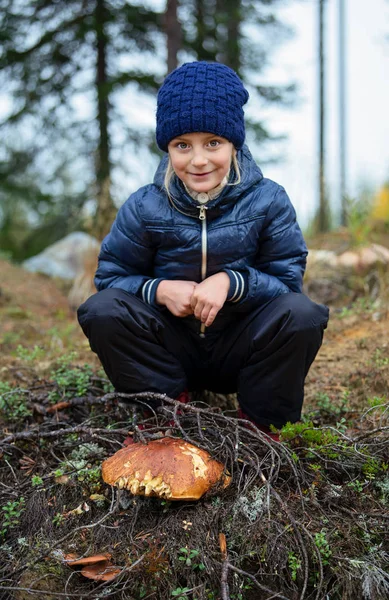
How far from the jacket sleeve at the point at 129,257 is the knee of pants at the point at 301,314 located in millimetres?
632

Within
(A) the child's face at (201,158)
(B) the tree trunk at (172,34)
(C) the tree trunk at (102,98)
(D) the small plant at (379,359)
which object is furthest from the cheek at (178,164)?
(C) the tree trunk at (102,98)

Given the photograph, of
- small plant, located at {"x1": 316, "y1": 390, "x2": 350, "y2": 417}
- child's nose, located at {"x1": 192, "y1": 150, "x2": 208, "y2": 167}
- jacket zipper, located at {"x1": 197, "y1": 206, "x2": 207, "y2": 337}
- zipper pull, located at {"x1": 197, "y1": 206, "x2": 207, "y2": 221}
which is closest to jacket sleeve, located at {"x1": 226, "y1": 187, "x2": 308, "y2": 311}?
jacket zipper, located at {"x1": 197, "y1": 206, "x2": 207, "y2": 337}

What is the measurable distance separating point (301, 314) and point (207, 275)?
511mm

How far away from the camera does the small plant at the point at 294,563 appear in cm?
198

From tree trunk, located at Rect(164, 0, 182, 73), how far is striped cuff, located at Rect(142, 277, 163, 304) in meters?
4.69

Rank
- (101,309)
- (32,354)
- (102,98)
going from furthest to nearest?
(102,98), (32,354), (101,309)

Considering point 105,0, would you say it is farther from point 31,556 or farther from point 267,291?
point 31,556

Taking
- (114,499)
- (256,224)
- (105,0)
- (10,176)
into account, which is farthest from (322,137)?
(114,499)

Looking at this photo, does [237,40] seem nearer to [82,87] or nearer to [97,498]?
[82,87]

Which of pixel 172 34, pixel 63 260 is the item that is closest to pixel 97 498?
pixel 172 34

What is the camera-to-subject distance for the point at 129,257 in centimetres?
281

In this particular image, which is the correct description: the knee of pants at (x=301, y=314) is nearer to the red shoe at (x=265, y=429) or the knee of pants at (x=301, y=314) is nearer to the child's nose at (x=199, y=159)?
the red shoe at (x=265, y=429)

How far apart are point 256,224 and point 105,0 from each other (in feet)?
24.3

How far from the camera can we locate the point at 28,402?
3.04 meters
